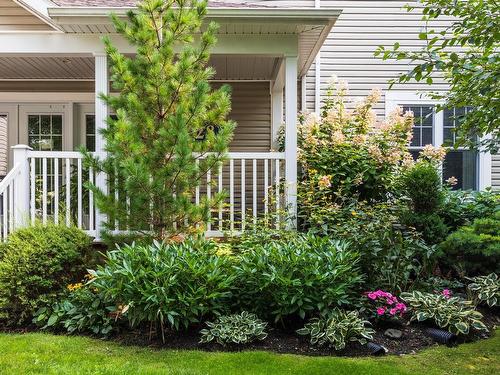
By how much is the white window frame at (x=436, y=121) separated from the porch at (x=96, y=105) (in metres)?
1.73

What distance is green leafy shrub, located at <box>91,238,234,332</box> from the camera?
158 inches

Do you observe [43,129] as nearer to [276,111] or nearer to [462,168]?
[276,111]

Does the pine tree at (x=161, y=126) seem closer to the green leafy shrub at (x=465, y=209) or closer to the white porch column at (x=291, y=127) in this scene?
the white porch column at (x=291, y=127)

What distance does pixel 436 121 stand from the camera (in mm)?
8492

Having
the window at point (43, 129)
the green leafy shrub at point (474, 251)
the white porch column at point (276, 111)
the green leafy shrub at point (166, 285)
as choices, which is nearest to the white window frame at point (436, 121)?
the white porch column at point (276, 111)

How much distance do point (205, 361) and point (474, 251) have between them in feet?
11.2

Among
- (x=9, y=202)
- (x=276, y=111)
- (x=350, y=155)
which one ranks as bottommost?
(x=9, y=202)

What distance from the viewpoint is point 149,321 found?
4.43 m

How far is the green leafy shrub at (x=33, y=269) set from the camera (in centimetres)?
461

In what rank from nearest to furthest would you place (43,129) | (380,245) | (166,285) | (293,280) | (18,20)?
(166,285) < (293,280) < (380,245) < (18,20) < (43,129)

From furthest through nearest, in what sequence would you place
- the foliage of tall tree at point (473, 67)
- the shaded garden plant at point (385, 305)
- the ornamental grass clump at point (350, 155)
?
the ornamental grass clump at point (350, 155) → the shaded garden plant at point (385, 305) → the foliage of tall tree at point (473, 67)

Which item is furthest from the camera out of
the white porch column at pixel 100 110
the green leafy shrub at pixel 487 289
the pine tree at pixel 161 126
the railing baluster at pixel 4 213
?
the white porch column at pixel 100 110

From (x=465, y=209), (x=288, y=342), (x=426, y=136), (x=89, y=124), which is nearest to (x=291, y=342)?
(x=288, y=342)

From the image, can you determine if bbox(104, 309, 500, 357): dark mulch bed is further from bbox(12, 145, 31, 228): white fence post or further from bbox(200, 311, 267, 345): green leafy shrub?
bbox(12, 145, 31, 228): white fence post
